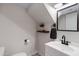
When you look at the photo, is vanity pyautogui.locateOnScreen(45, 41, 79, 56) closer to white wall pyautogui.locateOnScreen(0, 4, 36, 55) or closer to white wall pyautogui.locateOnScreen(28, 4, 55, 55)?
white wall pyautogui.locateOnScreen(28, 4, 55, 55)

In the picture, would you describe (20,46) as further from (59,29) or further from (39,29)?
(59,29)

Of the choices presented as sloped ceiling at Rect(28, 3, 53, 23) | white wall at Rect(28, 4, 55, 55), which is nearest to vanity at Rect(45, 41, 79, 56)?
white wall at Rect(28, 4, 55, 55)

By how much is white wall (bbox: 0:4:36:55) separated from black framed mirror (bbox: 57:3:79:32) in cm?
68

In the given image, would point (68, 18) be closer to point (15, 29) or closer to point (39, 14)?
point (39, 14)

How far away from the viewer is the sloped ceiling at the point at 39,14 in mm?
1477

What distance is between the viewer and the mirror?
1.04 m

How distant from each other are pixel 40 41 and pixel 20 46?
52 centimetres

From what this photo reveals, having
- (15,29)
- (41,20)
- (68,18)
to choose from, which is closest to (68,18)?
(68,18)

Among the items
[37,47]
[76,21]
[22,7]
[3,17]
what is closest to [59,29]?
[76,21]

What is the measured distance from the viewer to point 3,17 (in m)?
1.28

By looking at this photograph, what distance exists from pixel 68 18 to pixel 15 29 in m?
1.11

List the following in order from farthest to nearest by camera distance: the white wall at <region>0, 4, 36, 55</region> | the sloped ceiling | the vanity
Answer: the sloped ceiling
the white wall at <region>0, 4, 36, 55</region>
the vanity

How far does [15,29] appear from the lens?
1411 mm

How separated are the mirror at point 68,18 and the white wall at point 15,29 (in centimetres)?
67
